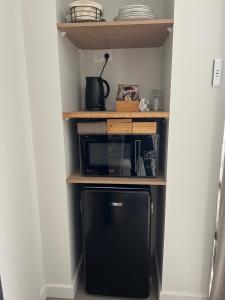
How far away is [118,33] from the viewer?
1.33 m

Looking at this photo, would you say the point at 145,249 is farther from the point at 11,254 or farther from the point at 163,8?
the point at 163,8

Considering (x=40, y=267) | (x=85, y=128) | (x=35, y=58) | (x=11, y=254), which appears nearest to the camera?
(x=11, y=254)

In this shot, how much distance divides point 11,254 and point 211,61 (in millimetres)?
1463

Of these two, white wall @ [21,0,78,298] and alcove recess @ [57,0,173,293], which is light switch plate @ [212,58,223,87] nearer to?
alcove recess @ [57,0,173,293]

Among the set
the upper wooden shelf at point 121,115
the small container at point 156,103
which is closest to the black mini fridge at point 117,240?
the upper wooden shelf at point 121,115

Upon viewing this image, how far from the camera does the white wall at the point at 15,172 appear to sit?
1102mm

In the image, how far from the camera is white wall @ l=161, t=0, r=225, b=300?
1176 millimetres

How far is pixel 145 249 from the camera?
57.4 inches

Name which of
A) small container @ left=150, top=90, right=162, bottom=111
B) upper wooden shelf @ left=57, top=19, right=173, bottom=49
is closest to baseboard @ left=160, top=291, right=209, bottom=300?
small container @ left=150, top=90, right=162, bottom=111

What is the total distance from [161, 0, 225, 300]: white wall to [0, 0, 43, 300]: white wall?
0.84 meters

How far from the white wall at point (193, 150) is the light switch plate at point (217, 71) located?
1.0 inches

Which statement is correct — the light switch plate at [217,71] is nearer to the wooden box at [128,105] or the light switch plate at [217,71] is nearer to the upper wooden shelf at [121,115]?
the upper wooden shelf at [121,115]

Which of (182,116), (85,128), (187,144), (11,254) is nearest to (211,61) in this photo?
(182,116)

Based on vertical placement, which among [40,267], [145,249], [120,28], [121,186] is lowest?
[40,267]
